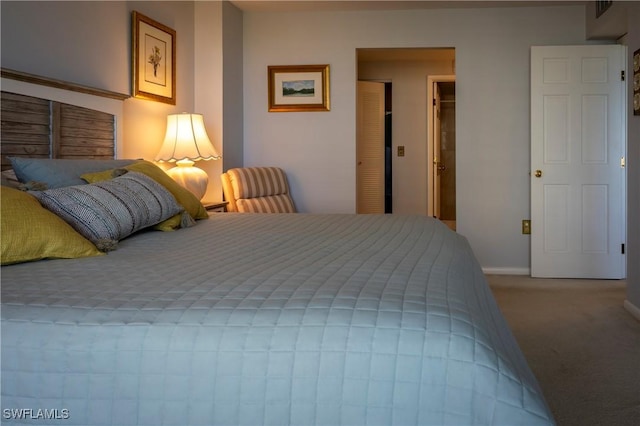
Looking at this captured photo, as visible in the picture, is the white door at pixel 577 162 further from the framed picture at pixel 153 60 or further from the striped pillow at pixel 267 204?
the framed picture at pixel 153 60

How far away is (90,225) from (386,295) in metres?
1.18

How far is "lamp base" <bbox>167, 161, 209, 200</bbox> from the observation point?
398 cm

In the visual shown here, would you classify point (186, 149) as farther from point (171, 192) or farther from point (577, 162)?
point (577, 162)

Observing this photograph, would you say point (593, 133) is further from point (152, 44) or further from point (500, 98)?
point (152, 44)

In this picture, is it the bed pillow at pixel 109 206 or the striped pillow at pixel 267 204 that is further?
the striped pillow at pixel 267 204

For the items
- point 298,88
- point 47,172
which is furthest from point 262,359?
point 298,88

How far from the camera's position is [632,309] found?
3764 millimetres

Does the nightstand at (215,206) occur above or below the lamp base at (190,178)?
below

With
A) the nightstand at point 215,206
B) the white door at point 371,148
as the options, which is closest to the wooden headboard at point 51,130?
the nightstand at point 215,206

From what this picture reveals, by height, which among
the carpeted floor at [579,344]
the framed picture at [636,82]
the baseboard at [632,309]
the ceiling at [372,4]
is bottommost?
the carpeted floor at [579,344]

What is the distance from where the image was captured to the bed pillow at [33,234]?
1.73 m

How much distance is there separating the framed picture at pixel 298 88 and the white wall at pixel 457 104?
0.06 meters

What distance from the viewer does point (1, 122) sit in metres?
2.53

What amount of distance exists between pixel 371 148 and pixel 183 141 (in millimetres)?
3681
